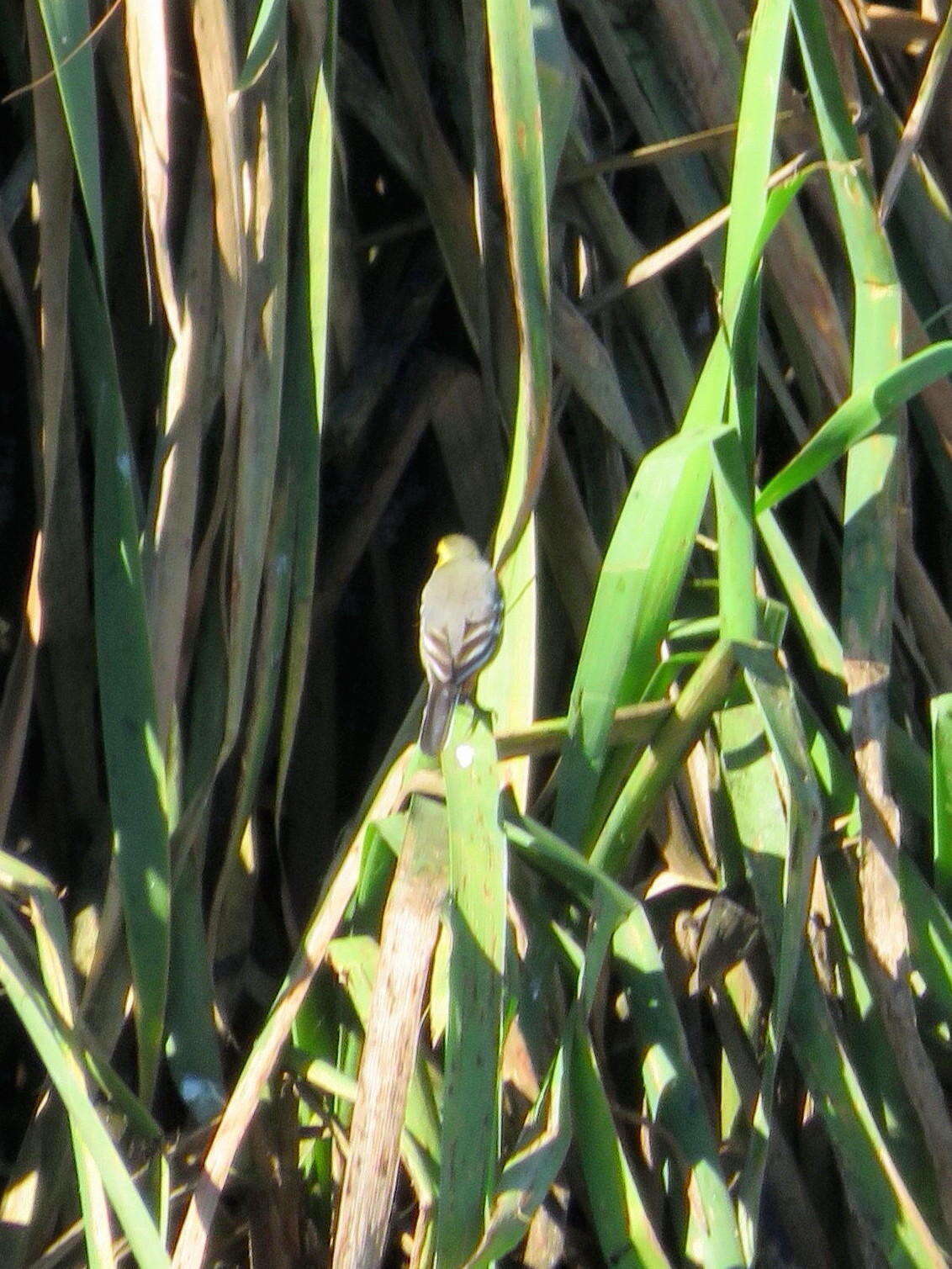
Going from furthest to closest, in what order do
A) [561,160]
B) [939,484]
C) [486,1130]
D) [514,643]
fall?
[939,484] < [561,160] < [514,643] < [486,1130]

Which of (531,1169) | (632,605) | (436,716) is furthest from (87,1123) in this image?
(632,605)

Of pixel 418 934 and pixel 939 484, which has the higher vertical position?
pixel 939 484

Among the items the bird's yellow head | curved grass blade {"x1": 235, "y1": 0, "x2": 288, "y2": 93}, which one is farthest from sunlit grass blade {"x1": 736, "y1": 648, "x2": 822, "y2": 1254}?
curved grass blade {"x1": 235, "y1": 0, "x2": 288, "y2": 93}

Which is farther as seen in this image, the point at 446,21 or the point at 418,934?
the point at 446,21

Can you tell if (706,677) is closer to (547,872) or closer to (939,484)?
(547,872)

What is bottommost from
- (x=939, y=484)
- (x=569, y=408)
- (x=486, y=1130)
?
(x=486, y=1130)

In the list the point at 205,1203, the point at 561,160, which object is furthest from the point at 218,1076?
the point at 561,160

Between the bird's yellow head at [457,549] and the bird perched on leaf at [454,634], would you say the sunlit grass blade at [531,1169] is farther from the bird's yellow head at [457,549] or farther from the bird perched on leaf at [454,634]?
the bird's yellow head at [457,549]

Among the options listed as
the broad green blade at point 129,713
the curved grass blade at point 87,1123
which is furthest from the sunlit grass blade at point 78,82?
the curved grass blade at point 87,1123
